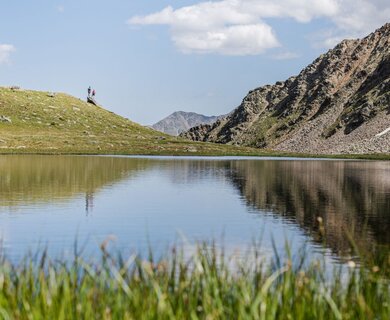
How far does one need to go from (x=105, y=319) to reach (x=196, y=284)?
8.26 feet

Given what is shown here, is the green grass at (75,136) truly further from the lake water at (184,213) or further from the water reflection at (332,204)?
the water reflection at (332,204)

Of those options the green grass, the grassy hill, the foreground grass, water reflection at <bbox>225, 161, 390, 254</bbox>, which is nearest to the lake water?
water reflection at <bbox>225, 161, 390, 254</bbox>

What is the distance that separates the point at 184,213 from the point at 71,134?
132930mm

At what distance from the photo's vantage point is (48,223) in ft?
101

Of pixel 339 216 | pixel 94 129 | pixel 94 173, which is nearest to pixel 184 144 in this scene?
pixel 94 129

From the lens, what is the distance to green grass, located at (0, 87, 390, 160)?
14475 centimetres

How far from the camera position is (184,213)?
3662 centimetres

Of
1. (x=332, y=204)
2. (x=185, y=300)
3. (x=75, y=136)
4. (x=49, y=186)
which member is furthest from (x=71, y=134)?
(x=185, y=300)

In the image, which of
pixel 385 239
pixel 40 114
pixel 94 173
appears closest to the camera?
pixel 385 239

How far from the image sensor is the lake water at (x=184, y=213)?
25.8 metres

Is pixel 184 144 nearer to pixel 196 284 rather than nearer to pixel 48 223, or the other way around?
pixel 48 223

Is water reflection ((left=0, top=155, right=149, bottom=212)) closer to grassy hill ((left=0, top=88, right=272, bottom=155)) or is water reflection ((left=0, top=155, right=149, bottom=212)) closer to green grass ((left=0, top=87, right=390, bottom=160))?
green grass ((left=0, top=87, right=390, bottom=160))

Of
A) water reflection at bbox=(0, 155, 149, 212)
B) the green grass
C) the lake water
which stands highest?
the green grass

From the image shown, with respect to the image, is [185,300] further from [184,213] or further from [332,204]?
[332,204]
